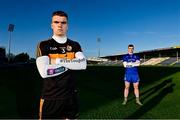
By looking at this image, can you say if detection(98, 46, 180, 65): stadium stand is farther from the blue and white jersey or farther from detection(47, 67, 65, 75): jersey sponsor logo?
detection(47, 67, 65, 75): jersey sponsor logo

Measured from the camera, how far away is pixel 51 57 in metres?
3.75

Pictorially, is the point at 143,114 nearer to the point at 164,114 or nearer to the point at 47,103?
the point at 164,114

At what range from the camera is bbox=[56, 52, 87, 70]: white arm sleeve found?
3.72 meters

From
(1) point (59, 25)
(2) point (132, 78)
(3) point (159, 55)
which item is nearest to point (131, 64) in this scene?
(2) point (132, 78)

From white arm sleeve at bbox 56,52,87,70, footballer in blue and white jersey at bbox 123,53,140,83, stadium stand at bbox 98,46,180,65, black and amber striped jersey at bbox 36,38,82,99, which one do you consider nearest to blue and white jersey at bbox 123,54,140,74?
footballer in blue and white jersey at bbox 123,53,140,83

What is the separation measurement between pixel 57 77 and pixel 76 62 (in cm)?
31

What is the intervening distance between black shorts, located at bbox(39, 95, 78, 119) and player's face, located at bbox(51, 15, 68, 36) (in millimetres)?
799

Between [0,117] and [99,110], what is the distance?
3.00m

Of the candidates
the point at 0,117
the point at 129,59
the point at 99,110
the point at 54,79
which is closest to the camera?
the point at 54,79

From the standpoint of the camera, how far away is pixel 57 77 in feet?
12.2

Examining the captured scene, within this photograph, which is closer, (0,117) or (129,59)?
(0,117)

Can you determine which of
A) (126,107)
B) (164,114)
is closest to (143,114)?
(164,114)

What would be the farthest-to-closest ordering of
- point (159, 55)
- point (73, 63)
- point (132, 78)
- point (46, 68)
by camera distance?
point (159, 55) < point (132, 78) < point (73, 63) < point (46, 68)

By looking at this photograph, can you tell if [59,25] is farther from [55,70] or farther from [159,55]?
[159,55]
